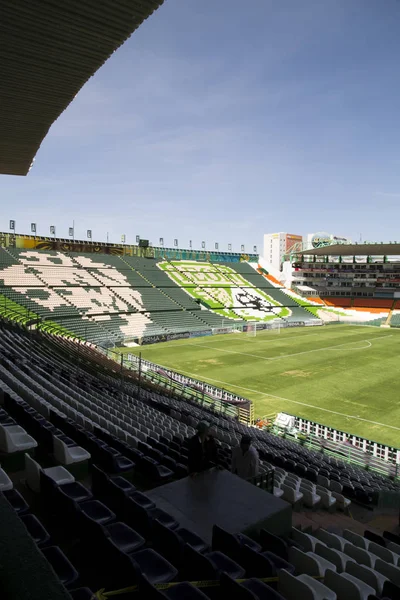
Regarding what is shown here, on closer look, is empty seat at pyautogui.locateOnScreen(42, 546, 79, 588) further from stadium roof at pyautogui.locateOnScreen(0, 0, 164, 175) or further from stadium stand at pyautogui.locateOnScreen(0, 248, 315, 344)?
stadium stand at pyautogui.locateOnScreen(0, 248, 315, 344)

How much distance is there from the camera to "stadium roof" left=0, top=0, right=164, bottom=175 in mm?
6641

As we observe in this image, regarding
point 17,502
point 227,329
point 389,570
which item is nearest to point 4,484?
Result: point 17,502

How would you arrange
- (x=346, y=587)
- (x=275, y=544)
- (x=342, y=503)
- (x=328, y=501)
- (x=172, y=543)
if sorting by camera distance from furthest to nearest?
(x=342, y=503) < (x=328, y=501) < (x=275, y=544) < (x=172, y=543) < (x=346, y=587)

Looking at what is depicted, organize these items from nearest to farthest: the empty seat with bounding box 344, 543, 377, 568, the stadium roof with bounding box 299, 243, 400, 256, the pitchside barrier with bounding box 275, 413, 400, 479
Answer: the empty seat with bounding box 344, 543, 377, 568, the pitchside barrier with bounding box 275, 413, 400, 479, the stadium roof with bounding box 299, 243, 400, 256

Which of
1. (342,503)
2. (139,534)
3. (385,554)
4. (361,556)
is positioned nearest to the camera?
(139,534)

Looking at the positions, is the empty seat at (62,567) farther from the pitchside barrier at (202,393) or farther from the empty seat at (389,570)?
the pitchside barrier at (202,393)

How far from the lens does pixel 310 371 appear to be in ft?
113

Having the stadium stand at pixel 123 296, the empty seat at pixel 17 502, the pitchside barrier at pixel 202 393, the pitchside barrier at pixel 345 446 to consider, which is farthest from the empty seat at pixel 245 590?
the stadium stand at pixel 123 296

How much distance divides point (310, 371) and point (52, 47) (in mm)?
31022

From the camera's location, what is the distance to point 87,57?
8188mm

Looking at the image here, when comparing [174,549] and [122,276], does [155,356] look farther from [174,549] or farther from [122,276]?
[174,549]

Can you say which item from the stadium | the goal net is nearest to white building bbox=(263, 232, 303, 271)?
the goal net

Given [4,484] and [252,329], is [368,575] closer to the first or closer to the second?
[4,484]

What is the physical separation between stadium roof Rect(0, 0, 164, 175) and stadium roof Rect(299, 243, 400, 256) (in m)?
70.1
